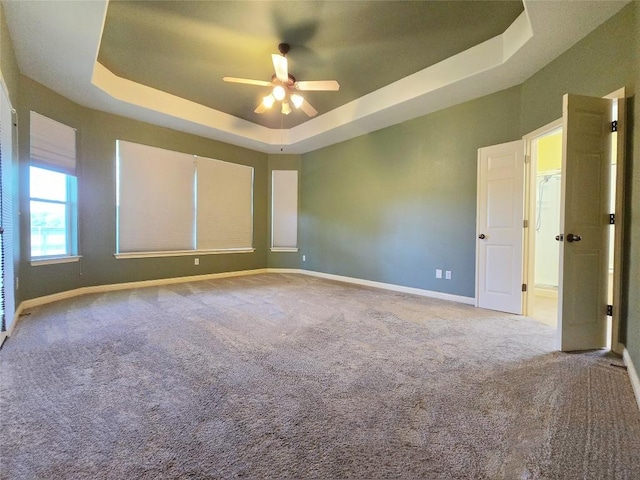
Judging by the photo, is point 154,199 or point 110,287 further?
point 154,199

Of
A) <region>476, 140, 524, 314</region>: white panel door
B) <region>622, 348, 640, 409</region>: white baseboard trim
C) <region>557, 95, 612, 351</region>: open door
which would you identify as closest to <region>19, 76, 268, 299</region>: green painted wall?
<region>476, 140, 524, 314</region>: white panel door

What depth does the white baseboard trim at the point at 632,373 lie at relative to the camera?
168 centimetres

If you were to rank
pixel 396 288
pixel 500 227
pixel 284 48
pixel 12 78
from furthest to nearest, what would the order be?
pixel 396 288
pixel 500 227
pixel 284 48
pixel 12 78

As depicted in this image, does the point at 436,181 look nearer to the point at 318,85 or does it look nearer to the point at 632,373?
the point at 318,85

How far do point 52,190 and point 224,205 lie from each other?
2.60m

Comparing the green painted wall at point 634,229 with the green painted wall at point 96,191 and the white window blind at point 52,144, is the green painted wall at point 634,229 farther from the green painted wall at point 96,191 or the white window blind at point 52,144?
the white window blind at point 52,144

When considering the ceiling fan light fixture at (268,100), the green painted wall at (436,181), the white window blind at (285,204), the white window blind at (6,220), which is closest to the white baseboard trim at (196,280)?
the green painted wall at (436,181)

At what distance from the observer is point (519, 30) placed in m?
2.72

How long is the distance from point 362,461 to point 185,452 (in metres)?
0.75

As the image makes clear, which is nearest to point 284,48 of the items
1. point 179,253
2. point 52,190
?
point 52,190

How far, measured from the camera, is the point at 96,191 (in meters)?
4.29

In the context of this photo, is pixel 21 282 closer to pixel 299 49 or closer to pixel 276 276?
pixel 276 276

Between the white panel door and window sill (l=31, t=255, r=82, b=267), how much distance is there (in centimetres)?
559

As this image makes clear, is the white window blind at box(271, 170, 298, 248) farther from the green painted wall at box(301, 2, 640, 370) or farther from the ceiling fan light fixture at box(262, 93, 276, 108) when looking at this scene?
the ceiling fan light fixture at box(262, 93, 276, 108)
